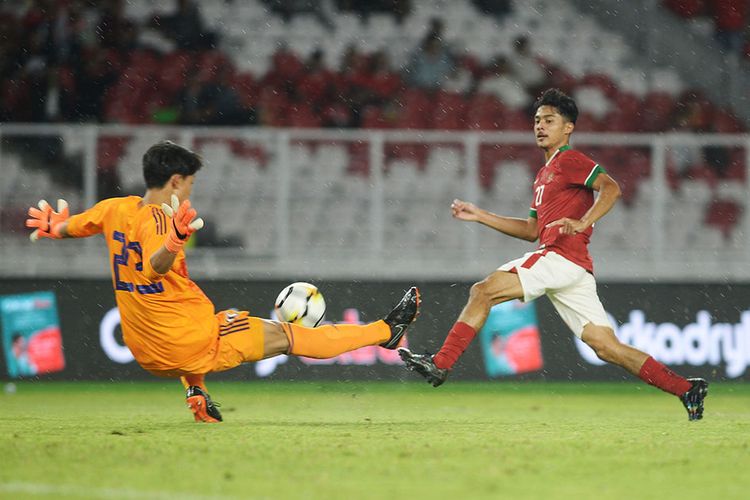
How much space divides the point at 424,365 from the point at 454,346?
0.28m

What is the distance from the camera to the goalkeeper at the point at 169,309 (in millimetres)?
7200

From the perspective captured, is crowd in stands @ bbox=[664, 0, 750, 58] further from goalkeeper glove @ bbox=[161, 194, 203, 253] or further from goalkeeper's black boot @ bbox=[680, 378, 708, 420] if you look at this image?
goalkeeper glove @ bbox=[161, 194, 203, 253]

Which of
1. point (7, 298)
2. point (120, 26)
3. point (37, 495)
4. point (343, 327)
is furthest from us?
point (120, 26)

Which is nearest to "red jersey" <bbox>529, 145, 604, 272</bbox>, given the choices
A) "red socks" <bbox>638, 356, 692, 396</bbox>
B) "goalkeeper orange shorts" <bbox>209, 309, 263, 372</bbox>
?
"red socks" <bbox>638, 356, 692, 396</bbox>

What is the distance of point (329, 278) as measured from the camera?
497 inches

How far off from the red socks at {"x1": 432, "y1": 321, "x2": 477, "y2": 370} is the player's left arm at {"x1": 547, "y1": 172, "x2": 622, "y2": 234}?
86 cm

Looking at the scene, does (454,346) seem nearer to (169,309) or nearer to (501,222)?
(501,222)

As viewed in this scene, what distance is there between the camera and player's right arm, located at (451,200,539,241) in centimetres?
835

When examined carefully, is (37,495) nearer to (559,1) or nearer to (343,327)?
(343,327)

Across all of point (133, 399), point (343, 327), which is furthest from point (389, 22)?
point (343, 327)

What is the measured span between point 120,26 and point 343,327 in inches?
388

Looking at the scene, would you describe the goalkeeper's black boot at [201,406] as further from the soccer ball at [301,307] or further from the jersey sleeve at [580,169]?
the jersey sleeve at [580,169]

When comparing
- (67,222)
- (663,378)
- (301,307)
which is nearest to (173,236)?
(67,222)

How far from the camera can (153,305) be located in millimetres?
7246
